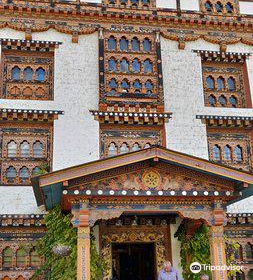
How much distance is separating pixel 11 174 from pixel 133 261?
5.19 m

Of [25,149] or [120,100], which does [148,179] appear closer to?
[120,100]

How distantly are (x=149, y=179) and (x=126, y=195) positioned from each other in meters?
0.82

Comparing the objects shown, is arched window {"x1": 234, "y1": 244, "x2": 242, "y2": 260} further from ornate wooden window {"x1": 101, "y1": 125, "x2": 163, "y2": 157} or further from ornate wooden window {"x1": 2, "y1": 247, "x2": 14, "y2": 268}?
ornate wooden window {"x1": 2, "y1": 247, "x2": 14, "y2": 268}

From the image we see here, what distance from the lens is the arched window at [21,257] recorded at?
15.3 m

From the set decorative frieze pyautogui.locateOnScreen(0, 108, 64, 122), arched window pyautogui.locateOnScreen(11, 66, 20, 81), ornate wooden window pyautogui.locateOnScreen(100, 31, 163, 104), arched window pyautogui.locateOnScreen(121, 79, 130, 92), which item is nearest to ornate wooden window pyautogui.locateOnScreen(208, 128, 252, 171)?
ornate wooden window pyautogui.locateOnScreen(100, 31, 163, 104)

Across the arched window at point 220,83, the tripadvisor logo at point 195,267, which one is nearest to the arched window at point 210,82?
the arched window at point 220,83

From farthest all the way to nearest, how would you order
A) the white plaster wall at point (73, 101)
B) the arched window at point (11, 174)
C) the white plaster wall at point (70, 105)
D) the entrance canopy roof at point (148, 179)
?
the white plaster wall at point (73, 101)
the arched window at point (11, 174)
the white plaster wall at point (70, 105)
the entrance canopy roof at point (148, 179)

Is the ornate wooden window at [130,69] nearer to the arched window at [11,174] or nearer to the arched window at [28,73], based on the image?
the arched window at [28,73]

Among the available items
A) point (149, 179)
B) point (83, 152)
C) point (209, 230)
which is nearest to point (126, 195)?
point (149, 179)

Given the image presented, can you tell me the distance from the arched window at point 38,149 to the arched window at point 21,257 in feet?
10.3

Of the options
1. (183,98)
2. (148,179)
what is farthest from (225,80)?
(148,179)

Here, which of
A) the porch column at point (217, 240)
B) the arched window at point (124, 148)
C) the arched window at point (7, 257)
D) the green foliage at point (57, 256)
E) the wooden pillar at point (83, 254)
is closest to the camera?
the wooden pillar at point (83, 254)

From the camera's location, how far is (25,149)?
54.2 ft

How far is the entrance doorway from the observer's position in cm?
1642
